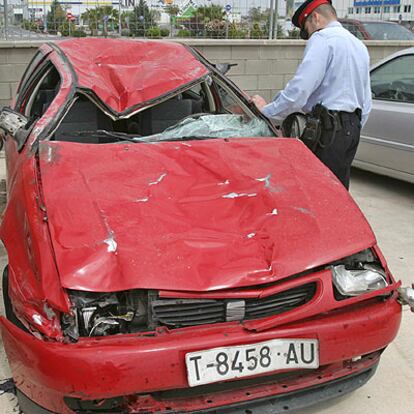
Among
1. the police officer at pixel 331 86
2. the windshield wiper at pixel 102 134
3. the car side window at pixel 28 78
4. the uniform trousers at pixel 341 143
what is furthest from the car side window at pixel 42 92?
the uniform trousers at pixel 341 143

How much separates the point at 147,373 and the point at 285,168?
1.34 meters

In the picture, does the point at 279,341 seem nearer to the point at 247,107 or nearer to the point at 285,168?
the point at 285,168

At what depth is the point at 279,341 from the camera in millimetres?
1920

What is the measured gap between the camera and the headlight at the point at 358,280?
2107 millimetres

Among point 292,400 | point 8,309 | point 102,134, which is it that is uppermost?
point 102,134

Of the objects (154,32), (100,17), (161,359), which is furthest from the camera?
(154,32)

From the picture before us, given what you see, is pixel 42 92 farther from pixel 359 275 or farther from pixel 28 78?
pixel 359 275

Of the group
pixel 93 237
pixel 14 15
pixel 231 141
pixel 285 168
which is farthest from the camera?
pixel 14 15

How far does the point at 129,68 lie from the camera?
128 inches

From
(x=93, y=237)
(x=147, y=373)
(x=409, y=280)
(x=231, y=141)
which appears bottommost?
(x=409, y=280)

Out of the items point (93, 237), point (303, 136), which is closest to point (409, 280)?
point (303, 136)

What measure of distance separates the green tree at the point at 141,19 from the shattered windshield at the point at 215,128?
4785 millimetres

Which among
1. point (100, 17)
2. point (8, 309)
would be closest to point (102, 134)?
point (8, 309)

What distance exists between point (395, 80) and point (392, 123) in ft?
1.66
